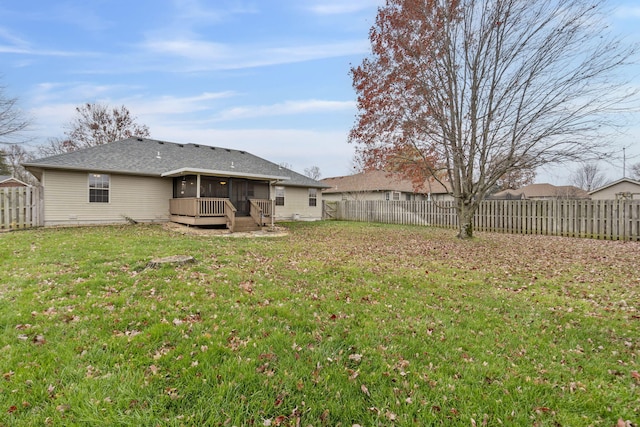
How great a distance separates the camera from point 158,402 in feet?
7.57

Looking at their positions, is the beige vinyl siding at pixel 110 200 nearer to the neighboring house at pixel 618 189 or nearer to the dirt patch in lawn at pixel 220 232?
the dirt patch in lawn at pixel 220 232

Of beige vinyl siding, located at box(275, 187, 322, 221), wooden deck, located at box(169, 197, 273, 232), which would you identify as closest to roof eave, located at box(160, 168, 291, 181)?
wooden deck, located at box(169, 197, 273, 232)

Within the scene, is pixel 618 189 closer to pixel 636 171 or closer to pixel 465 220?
pixel 465 220

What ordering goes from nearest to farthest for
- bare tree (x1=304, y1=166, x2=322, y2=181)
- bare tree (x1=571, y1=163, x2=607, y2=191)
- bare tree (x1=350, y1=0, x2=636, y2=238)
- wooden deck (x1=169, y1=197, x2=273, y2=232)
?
bare tree (x1=350, y1=0, x2=636, y2=238), wooden deck (x1=169, y1=197, x2=273, y2=232), bare tree (x1=571, y1=163, x2=607, y2=191), bare tree (x1=304, y1=166, x2=322, y2=181)

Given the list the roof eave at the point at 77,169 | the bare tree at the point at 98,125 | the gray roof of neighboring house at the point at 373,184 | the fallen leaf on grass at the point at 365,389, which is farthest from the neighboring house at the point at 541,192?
the bare tree at the point at 98,125

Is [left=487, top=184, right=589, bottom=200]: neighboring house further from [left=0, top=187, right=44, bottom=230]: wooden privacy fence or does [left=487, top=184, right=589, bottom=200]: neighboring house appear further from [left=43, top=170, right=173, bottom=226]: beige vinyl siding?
[left=0, top=187, right=44, bottom=230]: wooden privacy fence

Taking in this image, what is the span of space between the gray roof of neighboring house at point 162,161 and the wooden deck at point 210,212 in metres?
1.33

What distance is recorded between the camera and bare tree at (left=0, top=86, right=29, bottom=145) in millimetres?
15258

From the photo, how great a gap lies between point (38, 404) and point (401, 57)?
41.5 feet

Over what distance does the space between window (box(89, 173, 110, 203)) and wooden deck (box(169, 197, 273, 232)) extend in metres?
2.96

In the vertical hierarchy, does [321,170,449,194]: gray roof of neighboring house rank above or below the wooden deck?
above

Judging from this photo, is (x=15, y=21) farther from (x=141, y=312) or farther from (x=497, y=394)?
(x=497, y=394)

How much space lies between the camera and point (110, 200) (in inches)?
561

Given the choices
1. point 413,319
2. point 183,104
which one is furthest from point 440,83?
point 183,104
